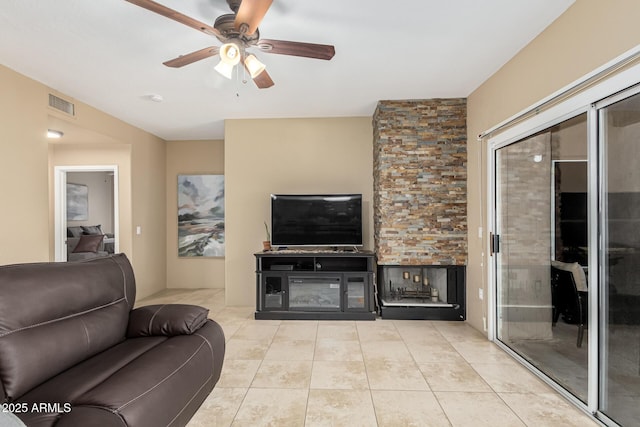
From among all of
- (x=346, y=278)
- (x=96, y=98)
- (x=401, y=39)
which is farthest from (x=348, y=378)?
(x=96, y=98)

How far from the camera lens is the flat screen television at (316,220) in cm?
417

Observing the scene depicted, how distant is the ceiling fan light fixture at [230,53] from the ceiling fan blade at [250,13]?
0.34 ft

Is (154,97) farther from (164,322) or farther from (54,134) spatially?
(164,322)

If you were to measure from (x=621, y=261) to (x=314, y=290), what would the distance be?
294 centimetres

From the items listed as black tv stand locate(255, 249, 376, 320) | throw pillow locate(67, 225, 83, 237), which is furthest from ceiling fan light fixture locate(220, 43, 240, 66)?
throw pillow locate(67, 225, 83, 237)

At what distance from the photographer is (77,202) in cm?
695

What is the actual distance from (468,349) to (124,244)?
15.7 ft

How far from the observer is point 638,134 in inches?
68.5

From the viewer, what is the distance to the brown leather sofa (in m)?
1.34

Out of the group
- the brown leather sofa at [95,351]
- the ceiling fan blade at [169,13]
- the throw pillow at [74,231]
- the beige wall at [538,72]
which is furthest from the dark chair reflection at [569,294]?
the throw pillow at [74,231]

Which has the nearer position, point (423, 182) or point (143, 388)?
point (143, 388)

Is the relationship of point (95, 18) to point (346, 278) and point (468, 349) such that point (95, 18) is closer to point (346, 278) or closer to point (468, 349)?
point (346, 278)

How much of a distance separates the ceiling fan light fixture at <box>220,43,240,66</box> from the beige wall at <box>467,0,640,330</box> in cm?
217

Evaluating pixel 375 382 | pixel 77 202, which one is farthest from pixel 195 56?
pixel 77 202
